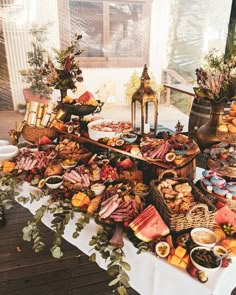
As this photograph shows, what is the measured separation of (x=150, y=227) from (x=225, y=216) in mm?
344

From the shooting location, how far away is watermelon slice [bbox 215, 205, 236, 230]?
1104 millimetres

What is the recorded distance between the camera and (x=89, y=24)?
3615 mm

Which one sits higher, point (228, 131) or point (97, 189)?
point (228, 131)

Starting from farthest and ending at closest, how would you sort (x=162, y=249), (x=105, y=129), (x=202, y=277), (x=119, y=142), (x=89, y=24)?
(x=89, y=24) < (x=105, y=129) < (x=119, y=142) < (x=162, y=249) < (x=202, y=277)

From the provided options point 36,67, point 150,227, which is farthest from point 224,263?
point 36,67

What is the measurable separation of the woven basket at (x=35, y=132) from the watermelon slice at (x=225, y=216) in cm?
128

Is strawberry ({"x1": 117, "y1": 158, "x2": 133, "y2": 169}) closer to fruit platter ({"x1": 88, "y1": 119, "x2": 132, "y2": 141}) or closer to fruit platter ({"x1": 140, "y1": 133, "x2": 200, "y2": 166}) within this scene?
fruit platter ({"x1": 140, "y1": 133, "x2": 200, "y2": 166})

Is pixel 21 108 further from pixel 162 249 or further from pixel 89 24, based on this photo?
pixel 162 249

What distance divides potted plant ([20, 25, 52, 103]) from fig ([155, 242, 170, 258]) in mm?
2949

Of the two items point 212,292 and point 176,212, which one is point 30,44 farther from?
point 212,292

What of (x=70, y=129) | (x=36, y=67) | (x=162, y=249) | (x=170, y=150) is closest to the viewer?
(x=162, y=249)

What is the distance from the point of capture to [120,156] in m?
1.55

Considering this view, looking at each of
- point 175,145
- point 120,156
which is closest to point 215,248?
point 175,145

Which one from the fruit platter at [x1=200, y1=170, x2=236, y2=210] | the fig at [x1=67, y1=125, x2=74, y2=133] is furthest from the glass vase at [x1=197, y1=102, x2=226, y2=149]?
the fig at [x1=67, y1=125, x2=74, y2=133]
